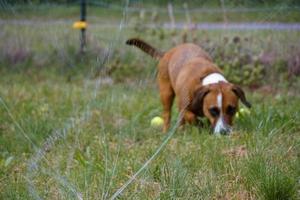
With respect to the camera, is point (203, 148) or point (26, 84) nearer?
point (203, 148)

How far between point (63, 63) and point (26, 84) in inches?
59.4

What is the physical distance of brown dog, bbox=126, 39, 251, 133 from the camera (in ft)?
17.6

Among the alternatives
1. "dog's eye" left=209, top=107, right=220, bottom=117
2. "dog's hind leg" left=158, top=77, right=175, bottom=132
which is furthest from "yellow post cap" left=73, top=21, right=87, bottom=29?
"dog's eye" left=209, top=107, right=220, bottom=117

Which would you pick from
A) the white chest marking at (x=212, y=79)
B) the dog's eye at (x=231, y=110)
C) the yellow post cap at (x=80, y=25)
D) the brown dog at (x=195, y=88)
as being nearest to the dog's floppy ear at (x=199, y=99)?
the brown dog at (x=195, y=88)

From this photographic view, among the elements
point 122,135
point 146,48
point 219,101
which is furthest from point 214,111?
point 146,48

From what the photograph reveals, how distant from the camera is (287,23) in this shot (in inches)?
219

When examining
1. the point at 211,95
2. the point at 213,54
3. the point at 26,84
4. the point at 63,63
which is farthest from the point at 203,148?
the point at 63,63

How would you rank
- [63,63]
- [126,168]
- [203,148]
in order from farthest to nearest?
[63,63], [203,148], [126,168]

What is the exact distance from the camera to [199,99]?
→ 5457 millimetres

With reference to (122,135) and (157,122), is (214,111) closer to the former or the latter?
(157,122)

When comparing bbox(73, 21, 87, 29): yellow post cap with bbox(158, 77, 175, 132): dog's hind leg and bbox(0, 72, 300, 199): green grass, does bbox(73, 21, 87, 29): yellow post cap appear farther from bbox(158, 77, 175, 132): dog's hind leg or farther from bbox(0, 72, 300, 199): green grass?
bbox(158, 77, 175, 132): dog's hind leg

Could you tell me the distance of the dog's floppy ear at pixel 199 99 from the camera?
545 cm

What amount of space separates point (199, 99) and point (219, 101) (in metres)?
0.21

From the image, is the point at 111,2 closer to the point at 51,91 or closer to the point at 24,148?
the point at 51,91
